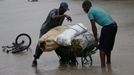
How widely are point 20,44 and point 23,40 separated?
16 centimetres

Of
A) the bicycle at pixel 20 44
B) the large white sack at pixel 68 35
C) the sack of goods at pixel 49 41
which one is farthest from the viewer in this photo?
the bicycle at pixel 20 44

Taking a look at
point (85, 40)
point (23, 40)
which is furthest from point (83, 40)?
point (23, 40)

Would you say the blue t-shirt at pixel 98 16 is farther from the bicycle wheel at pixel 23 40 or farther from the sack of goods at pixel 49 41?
Result: the bicycle wheel at pixel 23 40

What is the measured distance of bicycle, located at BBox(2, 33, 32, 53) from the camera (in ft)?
47.8

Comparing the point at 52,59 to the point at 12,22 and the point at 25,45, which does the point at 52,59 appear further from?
the point at 12,22

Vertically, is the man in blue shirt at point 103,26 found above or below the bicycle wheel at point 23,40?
above

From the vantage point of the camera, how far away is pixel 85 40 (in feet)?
37.3

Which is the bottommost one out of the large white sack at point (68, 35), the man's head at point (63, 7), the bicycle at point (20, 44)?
the bicycle at point (20, 44)

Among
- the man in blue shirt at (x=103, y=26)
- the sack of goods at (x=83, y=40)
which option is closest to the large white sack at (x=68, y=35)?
the sack of goods at (x=83, y=40)

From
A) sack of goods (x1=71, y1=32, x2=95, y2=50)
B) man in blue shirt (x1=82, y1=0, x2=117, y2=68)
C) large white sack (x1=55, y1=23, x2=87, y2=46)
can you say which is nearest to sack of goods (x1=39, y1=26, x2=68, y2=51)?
large white sack (x1=55, y1=23, x2=87, y2=46)

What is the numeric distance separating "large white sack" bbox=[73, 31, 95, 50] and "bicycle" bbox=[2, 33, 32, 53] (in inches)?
137

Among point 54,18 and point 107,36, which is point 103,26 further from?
point 54,18

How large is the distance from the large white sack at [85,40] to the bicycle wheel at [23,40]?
3.48 meters

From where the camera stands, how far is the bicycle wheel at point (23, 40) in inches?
576
